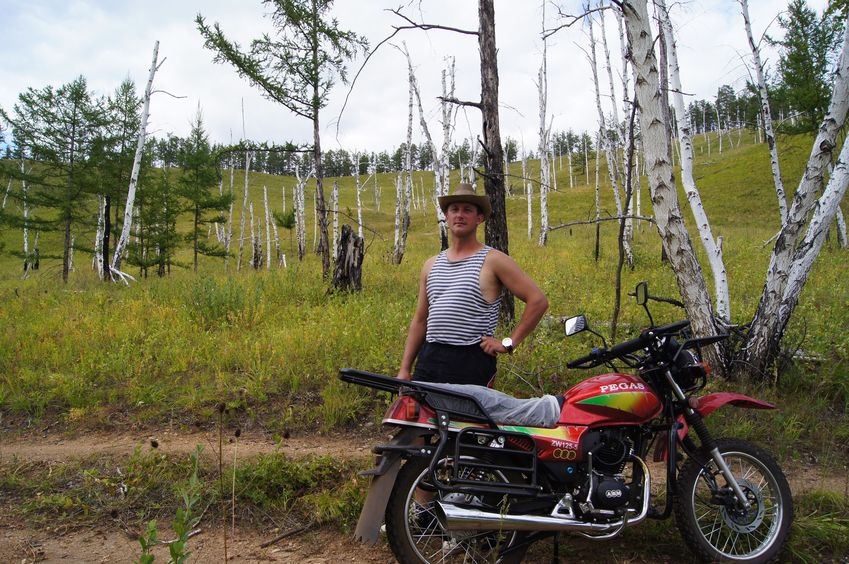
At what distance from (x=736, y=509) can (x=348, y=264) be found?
7.76 m

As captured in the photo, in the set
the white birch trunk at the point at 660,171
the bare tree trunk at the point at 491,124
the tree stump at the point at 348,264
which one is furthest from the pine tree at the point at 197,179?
the white birch trunk at the point at 660,171

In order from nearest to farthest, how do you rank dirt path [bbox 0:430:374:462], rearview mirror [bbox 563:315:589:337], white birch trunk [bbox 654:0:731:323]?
rearview mirror [bbox 563:315:589:337] < dirt path [bbox 0:430:374:462] < white birch trunk [bbox 654:0:731:323]

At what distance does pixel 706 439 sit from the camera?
→ 3068 mm

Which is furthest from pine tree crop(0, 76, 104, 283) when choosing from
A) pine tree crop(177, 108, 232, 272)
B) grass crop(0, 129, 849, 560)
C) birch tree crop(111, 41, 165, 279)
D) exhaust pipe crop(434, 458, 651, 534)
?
exhaust pipe crop(434, 458, 651, 534)

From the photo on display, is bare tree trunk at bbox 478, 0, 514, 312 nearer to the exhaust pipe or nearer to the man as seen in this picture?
the man

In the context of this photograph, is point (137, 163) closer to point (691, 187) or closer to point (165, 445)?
point (165, 445)

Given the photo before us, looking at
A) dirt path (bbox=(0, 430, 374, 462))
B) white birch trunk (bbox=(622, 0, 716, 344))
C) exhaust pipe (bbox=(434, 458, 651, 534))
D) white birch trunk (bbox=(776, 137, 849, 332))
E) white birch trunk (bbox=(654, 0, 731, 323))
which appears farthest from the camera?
white birch trunk (bbox=(654, 0, 731, 323))

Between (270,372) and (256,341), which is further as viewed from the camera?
(256,341)

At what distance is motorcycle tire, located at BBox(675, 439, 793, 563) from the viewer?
3.04 metres

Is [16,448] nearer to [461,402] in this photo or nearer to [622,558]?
[461,402]

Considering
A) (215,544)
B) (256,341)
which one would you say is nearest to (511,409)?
(215,544)

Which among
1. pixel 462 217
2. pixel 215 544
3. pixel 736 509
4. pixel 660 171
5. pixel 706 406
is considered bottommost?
pixel 215 544

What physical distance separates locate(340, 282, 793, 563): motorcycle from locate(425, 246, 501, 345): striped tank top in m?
0.49

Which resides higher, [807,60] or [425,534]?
[807,60]
